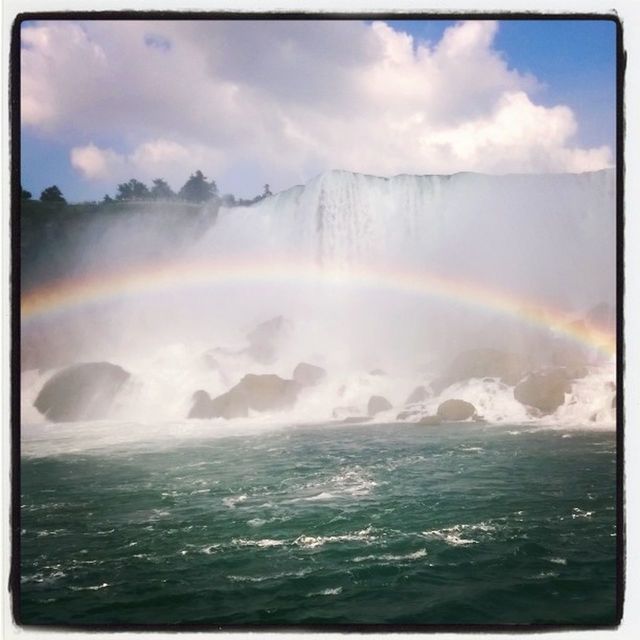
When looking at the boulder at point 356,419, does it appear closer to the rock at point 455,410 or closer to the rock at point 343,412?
the rock at point 343,412

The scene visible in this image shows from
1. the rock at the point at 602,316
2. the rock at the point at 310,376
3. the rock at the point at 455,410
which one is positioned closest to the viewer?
the rock at the point at 602,316

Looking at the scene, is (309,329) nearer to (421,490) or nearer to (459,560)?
(421,490)

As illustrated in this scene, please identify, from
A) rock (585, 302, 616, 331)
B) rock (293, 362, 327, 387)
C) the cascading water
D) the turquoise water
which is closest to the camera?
the turquoise water

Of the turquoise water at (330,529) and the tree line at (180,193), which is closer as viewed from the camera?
the turquoise water at (330,529)

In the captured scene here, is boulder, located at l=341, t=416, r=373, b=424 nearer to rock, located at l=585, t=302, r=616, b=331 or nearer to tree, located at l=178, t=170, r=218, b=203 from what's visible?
rock, located at l=585, t=302, r=616, b=331

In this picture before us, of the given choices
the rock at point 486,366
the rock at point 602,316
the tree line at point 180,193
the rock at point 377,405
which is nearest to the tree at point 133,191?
the tree line at point 180,193

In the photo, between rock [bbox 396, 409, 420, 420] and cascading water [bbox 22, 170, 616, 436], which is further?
rock [bbox 396, 409, 420, 420]

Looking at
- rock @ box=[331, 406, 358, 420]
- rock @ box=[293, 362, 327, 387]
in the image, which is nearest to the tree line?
rock @ box=[293, 362, 327, 387]

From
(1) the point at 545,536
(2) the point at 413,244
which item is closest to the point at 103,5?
(2) the point at 413,244
